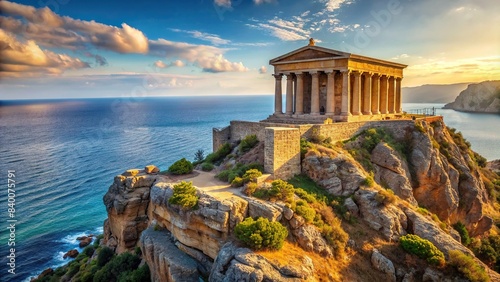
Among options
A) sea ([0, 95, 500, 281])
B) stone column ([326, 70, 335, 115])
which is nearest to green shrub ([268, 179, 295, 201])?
stone column ([326, 70, 335, 115])

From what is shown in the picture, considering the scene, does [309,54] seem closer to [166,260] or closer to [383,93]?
[383,93]

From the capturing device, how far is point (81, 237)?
157 feet

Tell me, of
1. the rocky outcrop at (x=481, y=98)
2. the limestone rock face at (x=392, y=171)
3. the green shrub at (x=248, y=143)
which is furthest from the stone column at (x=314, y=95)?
the rocky outcrop at (x=481, y=98)

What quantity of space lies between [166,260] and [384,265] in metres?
15.1

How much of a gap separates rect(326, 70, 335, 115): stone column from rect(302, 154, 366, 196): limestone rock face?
9.20 m

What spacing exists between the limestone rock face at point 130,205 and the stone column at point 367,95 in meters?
26.8

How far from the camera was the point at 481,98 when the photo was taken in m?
180

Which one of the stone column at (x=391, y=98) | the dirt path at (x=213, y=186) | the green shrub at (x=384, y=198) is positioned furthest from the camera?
the stone column at (x=391, y=98)

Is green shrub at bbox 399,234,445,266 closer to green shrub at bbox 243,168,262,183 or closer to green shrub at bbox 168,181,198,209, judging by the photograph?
Result: green shrub at bbox 243,168,262,183

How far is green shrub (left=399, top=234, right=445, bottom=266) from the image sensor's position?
2169cm

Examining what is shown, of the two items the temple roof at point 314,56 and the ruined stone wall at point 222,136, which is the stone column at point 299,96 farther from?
the ruined stone wall at point 222,136

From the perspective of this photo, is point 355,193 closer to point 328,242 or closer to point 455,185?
point 328,242

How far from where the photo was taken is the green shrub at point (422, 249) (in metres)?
21.7

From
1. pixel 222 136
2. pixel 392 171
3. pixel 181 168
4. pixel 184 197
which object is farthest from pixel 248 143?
pixel 392 171
